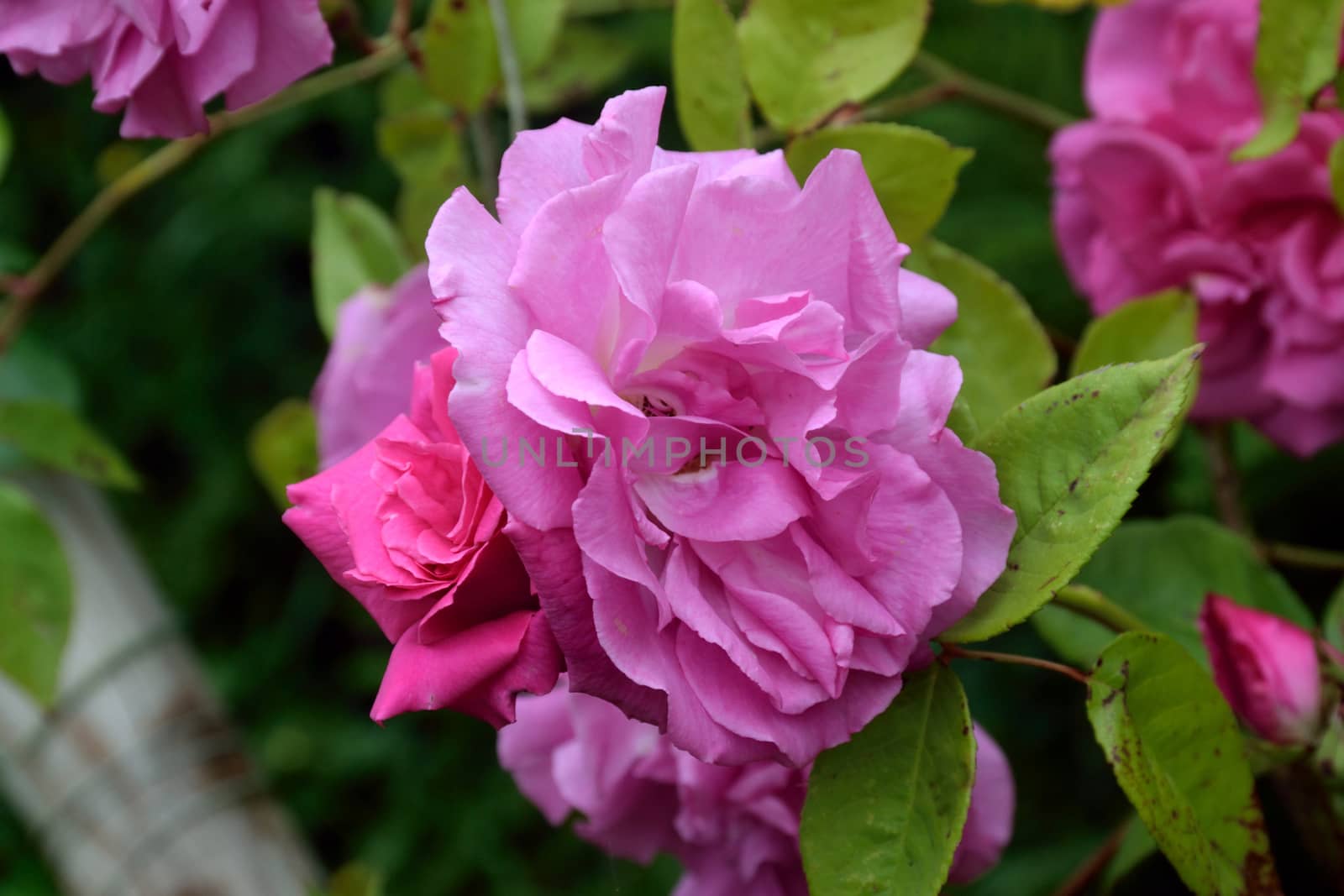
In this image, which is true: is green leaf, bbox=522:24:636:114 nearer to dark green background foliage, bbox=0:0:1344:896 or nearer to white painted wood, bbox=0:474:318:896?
dark green background foliage, bbox=0:0:1344:896

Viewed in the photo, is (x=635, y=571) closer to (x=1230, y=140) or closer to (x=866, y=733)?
(x=866, y=733)

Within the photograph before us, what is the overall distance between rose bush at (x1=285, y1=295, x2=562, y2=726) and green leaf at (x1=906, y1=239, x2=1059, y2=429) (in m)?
0.20

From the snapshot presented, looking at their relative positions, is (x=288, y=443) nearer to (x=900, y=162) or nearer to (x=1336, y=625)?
(x=900, y=162)

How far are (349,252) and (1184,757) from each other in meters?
0.43

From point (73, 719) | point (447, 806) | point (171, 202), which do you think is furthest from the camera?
point (171, 202)

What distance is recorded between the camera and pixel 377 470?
31cm

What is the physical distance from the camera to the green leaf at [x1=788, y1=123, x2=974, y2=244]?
1.26 feet

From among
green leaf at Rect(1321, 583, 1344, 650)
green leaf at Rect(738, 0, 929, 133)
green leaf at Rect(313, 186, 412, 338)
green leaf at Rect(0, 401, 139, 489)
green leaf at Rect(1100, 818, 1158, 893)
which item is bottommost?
green leaf at Rect(1100, 818, 1158, 893)

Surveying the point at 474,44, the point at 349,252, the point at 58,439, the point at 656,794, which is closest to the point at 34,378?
the point at 58,439

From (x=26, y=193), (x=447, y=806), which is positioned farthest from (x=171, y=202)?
(x=447, y=806)

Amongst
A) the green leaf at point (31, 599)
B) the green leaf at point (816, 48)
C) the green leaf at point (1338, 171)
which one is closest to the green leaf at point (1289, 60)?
the green leaf at point (1338, 171)

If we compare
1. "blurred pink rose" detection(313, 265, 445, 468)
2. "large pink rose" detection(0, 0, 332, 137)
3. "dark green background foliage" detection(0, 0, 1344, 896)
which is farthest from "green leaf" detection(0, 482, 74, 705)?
"dark green background foliage" detection(0, 0, 1344, 896)

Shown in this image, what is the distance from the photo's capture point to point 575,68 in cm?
75

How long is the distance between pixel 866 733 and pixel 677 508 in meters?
0.10
